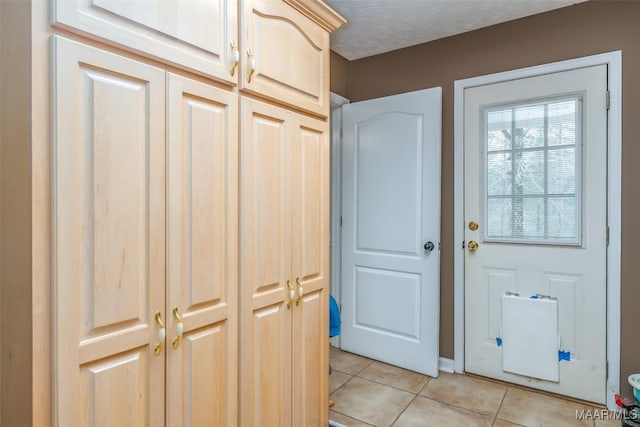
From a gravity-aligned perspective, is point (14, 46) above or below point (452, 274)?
above

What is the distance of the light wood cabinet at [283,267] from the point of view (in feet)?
4.63

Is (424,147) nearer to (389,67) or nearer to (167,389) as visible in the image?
(389,67)

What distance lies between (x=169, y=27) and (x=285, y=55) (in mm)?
557

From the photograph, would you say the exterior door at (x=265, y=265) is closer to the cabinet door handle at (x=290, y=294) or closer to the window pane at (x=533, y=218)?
the cabinet door handle at (x=290, y=294)

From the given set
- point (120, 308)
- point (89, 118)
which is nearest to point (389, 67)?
point (89, 118)

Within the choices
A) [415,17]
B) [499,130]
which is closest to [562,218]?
[499,130]

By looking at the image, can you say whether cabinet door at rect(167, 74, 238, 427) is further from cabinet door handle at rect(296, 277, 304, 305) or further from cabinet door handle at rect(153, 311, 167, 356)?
cabinet door handle at rect(296, 277, 304, 305)

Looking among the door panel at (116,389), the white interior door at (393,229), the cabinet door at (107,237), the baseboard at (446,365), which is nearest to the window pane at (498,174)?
the white interior door at (393,229)

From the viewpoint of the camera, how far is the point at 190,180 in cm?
121

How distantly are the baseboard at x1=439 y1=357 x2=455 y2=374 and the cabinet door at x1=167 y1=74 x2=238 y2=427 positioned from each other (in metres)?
1.83

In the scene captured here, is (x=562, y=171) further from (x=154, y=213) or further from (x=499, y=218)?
(x=154, y=213)

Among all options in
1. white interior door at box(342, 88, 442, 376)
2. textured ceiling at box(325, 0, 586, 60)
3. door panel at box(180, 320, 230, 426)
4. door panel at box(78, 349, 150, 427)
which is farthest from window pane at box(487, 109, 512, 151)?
door panel at box(78, 349, 150, 427)

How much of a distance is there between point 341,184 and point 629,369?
2204 millimetres

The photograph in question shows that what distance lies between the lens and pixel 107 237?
1.00 metres
